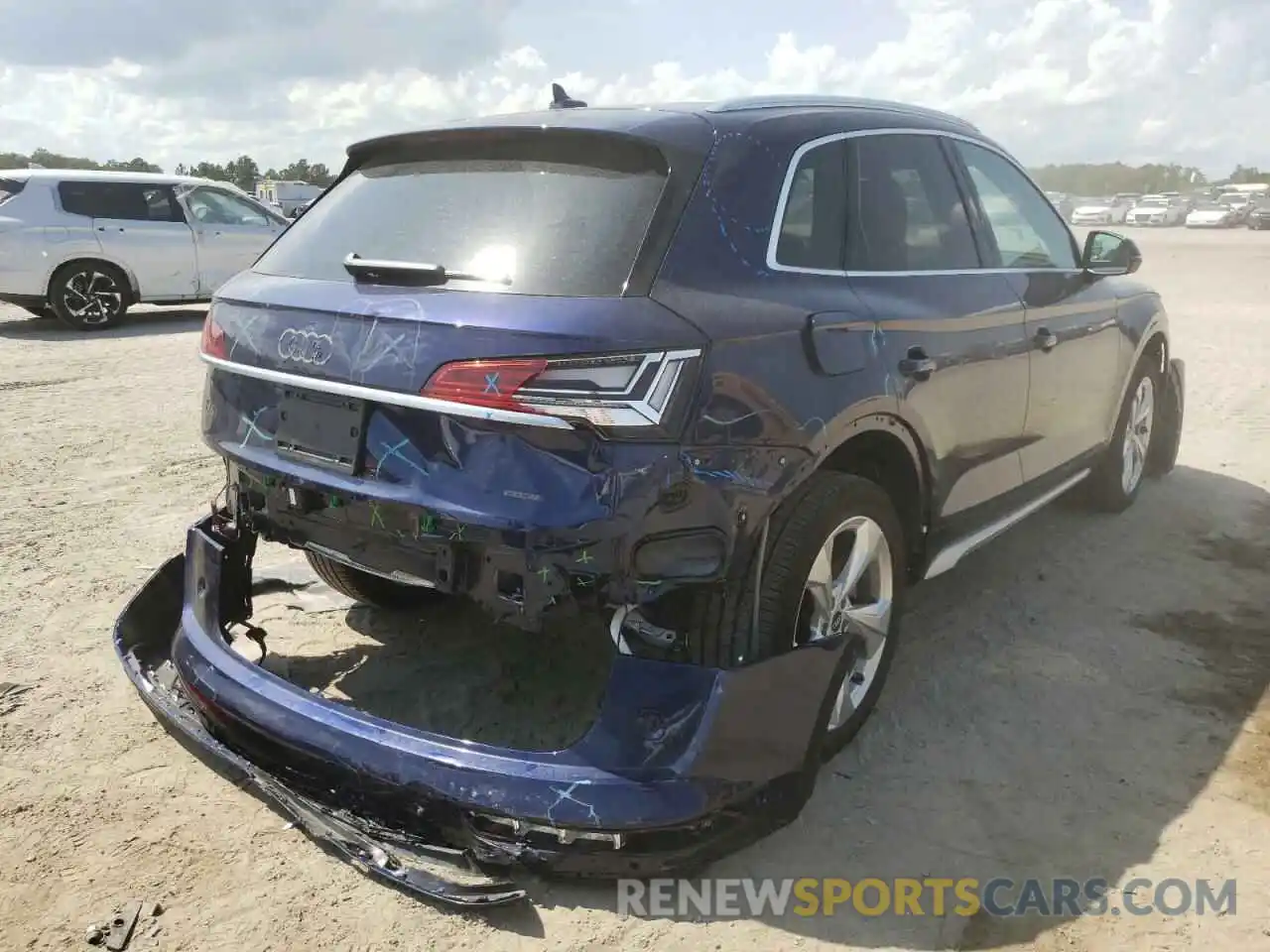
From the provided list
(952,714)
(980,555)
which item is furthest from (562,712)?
(980,555)

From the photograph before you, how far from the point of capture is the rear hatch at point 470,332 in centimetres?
228

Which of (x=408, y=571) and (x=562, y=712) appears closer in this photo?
(x=408, y=571)

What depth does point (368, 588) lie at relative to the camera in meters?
3.78

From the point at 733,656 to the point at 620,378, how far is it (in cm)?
76

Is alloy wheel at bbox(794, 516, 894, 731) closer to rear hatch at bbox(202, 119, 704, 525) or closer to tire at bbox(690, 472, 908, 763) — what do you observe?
tire at bbox(690, 472, 908, 763)

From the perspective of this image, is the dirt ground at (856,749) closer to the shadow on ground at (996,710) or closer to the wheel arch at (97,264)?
the shadow on ground at (996,710)

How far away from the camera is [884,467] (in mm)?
3213

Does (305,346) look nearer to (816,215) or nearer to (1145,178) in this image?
(816,215)

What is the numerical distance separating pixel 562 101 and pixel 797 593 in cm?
172

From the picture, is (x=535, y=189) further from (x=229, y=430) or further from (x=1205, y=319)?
(x=1205, y=319)

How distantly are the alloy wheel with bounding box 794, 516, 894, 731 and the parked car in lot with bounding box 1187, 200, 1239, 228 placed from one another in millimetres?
48476

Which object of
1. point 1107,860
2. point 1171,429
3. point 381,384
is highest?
point 381,384

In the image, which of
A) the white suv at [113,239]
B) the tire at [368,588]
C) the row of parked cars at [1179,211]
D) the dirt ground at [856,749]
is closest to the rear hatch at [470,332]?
the tire at [368,588]

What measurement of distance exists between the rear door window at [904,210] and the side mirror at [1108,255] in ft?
3.78
